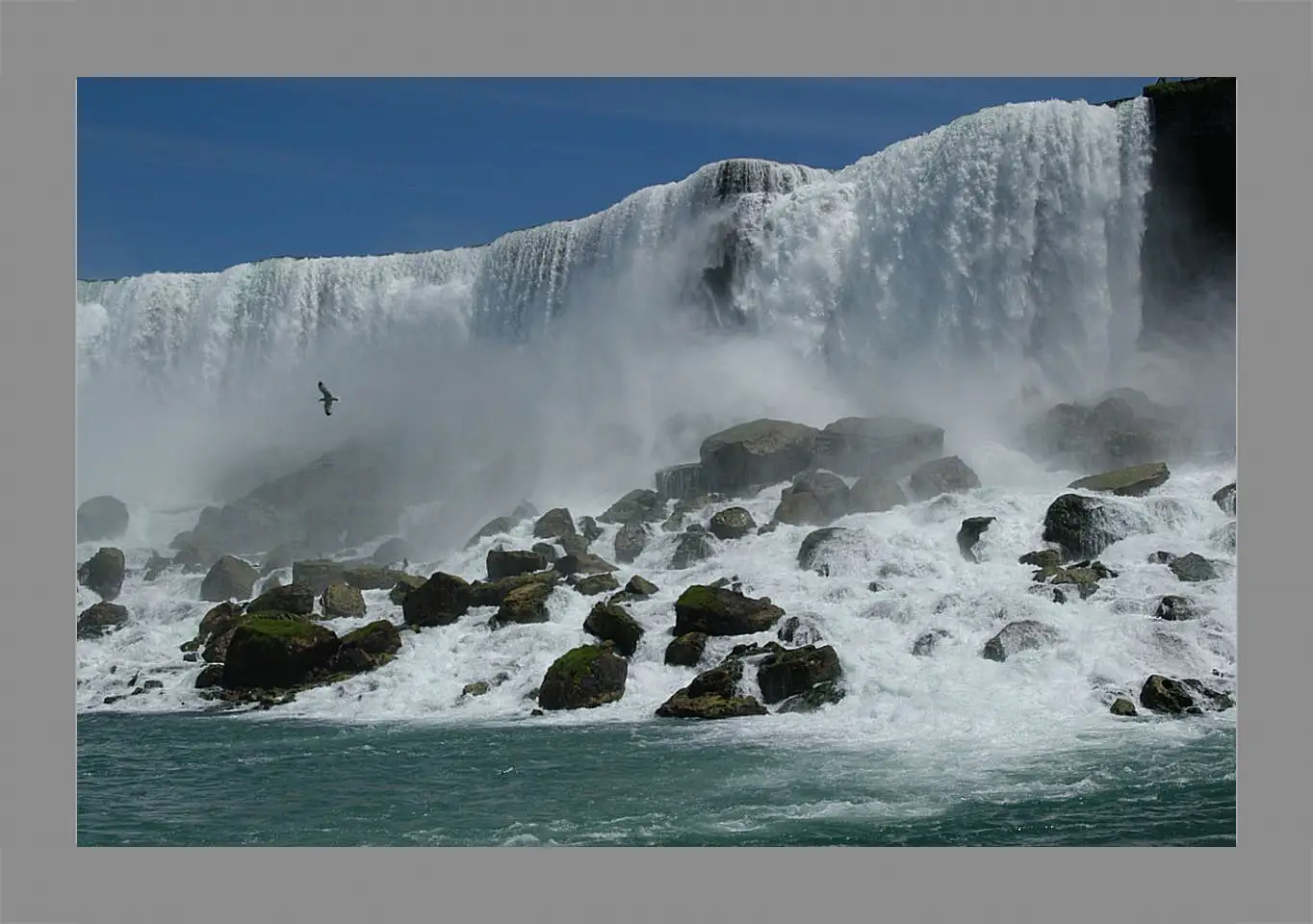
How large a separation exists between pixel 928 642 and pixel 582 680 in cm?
391

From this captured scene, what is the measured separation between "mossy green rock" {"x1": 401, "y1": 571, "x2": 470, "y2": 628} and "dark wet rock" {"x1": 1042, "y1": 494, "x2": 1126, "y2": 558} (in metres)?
8.25

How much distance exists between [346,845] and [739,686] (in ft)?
19.9

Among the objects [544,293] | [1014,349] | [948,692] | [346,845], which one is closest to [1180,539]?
[948,692]

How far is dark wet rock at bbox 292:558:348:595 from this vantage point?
80.6ft

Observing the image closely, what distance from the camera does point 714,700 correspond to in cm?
1516

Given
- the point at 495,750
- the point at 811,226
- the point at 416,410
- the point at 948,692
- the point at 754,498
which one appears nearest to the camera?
the point at 495,750

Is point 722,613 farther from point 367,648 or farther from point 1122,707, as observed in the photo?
point 1122,707

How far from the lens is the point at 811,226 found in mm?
31797

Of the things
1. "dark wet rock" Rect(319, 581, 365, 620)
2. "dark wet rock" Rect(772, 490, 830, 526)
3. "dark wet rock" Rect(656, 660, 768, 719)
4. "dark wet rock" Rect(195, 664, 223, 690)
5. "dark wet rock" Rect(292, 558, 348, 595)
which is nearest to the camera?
"dark wet rock" Rect(656, 660, 768, 719)

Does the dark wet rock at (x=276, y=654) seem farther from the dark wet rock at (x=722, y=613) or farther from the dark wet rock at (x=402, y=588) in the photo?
the dark wet rock at (x=722, y=613)

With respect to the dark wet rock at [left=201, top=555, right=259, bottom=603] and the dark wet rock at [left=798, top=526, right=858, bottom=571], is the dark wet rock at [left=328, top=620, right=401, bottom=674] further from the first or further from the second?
the dark wet rock at [left=201, top=555, right=259, bottom=603]

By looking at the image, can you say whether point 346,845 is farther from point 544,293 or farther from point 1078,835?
point 544,293

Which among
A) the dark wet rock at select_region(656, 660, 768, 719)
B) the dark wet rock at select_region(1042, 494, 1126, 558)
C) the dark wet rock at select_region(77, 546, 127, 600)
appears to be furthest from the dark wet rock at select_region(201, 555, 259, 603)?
the dark wet rock at select_region(1042, 494, 1126, 558)

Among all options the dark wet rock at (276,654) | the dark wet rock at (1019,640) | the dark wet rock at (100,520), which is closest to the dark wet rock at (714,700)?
the dark wet rock at (1019,640)
